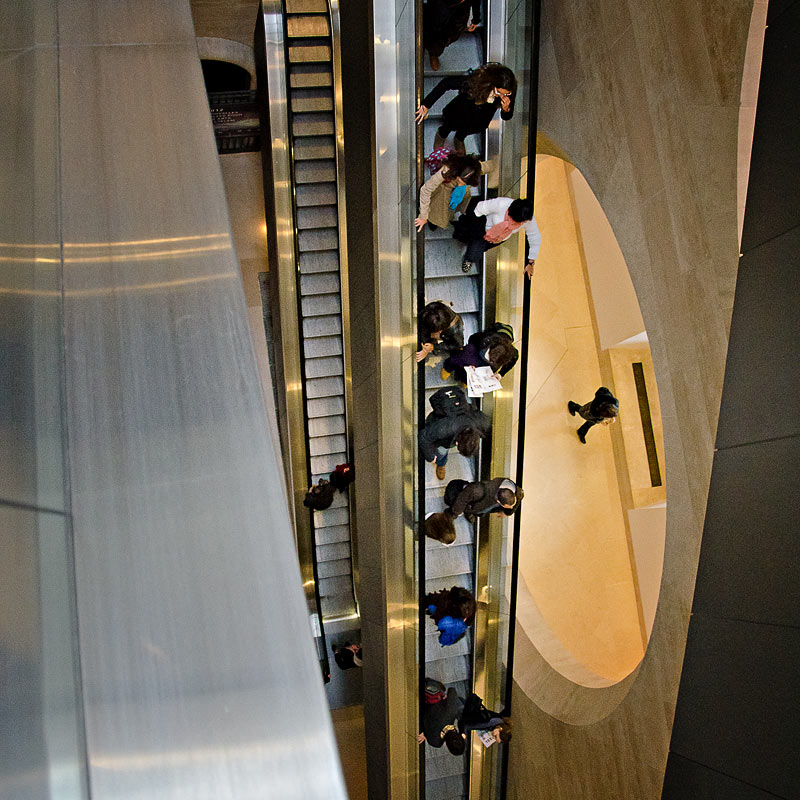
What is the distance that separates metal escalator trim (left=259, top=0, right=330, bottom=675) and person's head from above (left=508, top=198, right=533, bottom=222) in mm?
4521

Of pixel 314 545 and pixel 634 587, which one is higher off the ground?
pixel 314 545

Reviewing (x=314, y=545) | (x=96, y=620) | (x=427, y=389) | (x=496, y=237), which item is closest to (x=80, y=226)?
(x=96, y=620)

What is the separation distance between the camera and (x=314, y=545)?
10312 millimetres

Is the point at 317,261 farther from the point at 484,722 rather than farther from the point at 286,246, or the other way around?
the point at 484,722

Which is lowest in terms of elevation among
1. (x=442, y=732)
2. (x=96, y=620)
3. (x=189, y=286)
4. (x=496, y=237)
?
(x=442, y=732)

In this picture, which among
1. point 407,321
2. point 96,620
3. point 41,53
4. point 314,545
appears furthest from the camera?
point 314,545

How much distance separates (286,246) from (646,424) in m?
5.54

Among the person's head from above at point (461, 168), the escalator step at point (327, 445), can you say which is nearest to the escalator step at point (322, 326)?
the escalator step at point (327, 445)

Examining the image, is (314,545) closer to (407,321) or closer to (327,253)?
(327,253)

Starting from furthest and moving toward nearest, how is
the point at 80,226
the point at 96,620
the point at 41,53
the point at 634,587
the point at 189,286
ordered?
1. the point at 634,587
2. the point at 41,53
3. the point at 80,226
4. the point at 189,286
5. the point at 96,620

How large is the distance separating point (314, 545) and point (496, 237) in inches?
223

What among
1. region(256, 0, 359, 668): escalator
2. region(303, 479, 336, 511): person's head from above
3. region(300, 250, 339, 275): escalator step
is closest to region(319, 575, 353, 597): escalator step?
region(256, 0, 359, 668): escalator

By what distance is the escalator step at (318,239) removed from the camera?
10.5 meters

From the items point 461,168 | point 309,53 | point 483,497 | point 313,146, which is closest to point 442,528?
point 483,497
